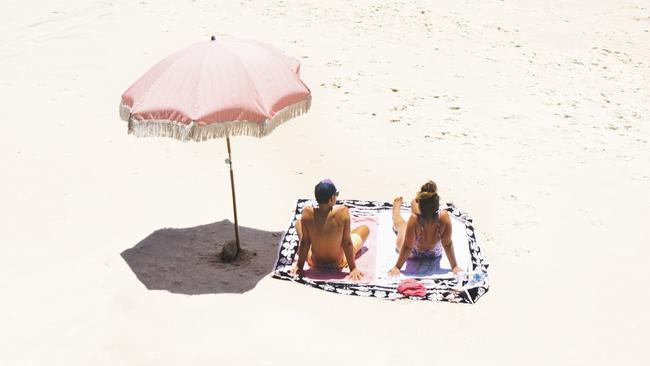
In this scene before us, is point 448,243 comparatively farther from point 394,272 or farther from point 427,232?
point 394,272

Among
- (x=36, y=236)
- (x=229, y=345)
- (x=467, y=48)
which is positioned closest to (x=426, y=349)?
(x=229, y=345)

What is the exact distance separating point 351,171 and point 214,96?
3.15 meters

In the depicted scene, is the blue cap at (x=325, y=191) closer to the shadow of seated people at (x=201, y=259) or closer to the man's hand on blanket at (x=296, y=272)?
the man's hand on blanket at (x=296, y=272)

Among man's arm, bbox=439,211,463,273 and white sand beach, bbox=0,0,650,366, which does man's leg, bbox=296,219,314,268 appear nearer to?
white sand beach, bbox=0,0,650,366

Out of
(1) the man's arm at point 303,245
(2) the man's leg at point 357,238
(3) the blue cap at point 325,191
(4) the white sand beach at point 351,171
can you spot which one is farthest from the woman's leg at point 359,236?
(3) the blue cap at point 325,191

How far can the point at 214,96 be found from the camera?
5.73 m

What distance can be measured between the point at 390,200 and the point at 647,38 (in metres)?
8.56

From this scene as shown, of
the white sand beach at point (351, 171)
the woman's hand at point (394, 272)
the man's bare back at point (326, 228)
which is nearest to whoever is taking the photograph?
the white sand beach at point (351, 171)

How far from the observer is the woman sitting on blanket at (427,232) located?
19.8 ft

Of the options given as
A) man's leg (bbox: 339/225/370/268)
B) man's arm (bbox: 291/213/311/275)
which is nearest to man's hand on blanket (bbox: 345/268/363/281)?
man's leg (bbox: 339/225/370/268)

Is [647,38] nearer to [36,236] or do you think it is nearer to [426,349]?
[426,349]

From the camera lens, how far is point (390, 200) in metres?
7.85

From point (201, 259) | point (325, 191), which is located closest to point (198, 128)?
point (325, 191)

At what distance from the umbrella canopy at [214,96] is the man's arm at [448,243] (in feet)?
5.50
